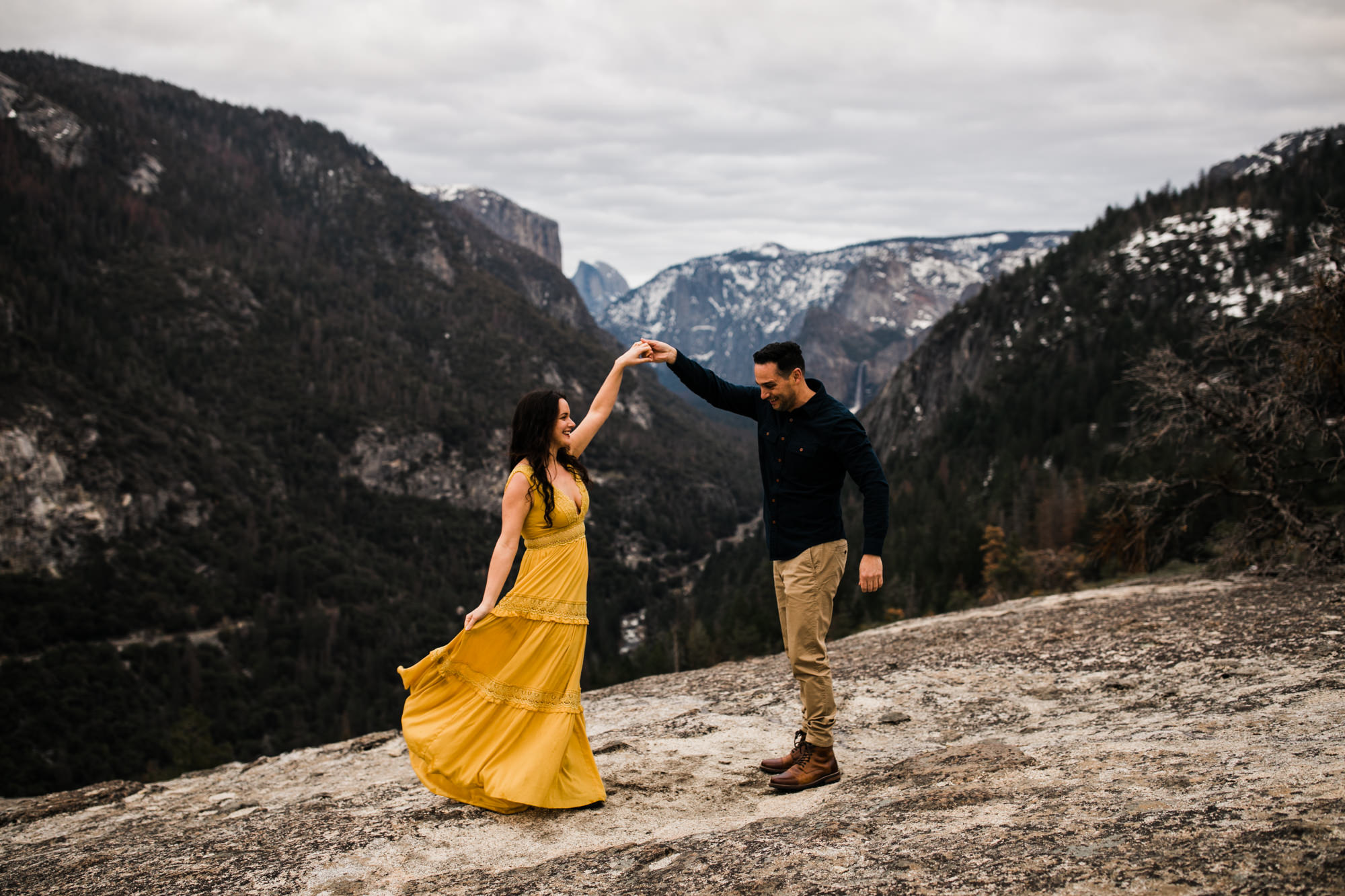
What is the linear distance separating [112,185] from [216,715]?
15485cm

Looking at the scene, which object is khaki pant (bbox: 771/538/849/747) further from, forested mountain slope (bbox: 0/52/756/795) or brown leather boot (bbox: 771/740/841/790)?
forested mountain slope (bbox: 0/52/756/795)

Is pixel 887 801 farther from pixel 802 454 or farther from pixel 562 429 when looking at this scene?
pixel 562 429

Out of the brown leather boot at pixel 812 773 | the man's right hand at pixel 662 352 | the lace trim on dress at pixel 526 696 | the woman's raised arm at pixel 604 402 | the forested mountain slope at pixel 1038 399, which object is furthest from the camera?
the forested mountain slope at pixel 1038 399

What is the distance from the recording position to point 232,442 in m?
158

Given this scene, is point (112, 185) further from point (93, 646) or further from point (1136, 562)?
point (1136, 562)

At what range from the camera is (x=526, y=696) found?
20.7 feet

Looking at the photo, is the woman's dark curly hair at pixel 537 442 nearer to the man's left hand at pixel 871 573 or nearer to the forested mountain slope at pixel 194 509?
the man's left hand at pixel 871 573

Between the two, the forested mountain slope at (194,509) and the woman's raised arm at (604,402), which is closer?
the woman's raised arm at (604,402)

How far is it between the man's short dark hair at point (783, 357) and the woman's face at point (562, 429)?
1464mm

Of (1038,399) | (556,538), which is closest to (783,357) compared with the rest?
(556,538)

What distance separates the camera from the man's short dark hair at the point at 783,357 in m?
6.11

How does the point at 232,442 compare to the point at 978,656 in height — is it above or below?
above

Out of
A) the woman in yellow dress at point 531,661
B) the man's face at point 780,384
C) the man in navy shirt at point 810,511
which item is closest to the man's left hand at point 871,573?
the man in navy shirt at point 810,511

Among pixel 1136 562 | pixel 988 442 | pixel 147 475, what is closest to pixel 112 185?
pixel 147 475
